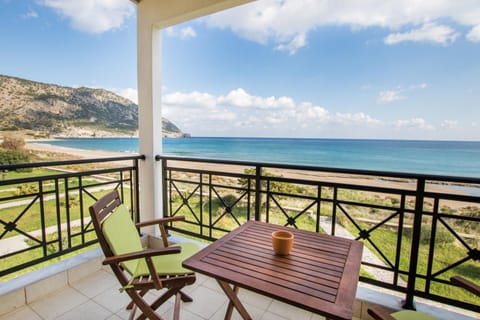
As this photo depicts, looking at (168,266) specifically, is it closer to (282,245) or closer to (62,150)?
(282,245)

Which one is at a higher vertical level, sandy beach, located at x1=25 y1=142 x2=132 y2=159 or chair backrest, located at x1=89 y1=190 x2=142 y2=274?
chair backrest, located at x1=89 y1=190 x2=142 y2=274

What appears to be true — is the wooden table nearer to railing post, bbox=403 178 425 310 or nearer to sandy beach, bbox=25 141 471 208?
railing post, bbox=403 178 425 310

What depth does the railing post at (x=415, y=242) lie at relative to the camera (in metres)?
1.68

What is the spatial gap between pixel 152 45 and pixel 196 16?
617mm

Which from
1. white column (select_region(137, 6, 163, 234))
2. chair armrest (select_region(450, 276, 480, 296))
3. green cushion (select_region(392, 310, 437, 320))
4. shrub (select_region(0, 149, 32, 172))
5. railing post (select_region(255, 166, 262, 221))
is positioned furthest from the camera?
shrub (select_region(0, 149, 32, 172))

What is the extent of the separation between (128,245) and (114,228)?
16 centimetres

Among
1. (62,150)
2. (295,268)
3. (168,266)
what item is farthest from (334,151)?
(295,268)

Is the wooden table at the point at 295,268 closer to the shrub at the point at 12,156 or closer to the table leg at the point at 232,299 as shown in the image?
the table leg at the point at 232,299

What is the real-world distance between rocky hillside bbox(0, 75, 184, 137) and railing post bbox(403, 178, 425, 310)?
13.9 metres

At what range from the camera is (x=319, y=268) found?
112cm

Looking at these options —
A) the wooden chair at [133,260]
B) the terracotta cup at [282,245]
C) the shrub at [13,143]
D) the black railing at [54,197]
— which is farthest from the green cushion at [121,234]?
the shrub at [13,143]

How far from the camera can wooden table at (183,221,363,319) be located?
896 millimetres

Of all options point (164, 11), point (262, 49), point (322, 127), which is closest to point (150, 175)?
point (164, 11)

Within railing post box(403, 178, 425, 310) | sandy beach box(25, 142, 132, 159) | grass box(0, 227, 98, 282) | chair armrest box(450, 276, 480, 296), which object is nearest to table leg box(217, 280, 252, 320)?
chair armrest box(450, 276, 480, 296)
